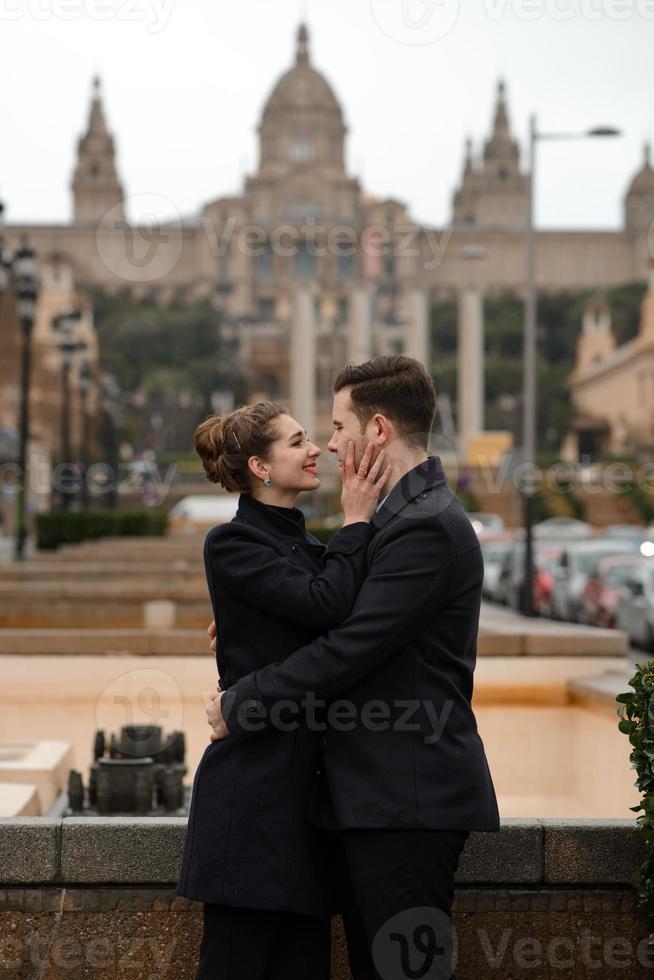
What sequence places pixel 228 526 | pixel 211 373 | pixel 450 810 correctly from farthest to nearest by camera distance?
1. pixel 211 373
2. pixel 228 526
3. pixel 450 810

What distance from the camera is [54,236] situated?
138 m

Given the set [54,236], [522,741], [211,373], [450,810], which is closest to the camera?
[450,810]

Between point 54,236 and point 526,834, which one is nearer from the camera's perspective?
point 526,834

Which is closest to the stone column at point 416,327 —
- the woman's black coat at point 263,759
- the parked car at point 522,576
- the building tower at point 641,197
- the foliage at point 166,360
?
the foliage at point 166,360

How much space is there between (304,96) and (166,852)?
157649 mm

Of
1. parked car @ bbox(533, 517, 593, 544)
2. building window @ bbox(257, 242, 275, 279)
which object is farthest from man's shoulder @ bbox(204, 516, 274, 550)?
building window @ bbox(257, 242, 275, 279)

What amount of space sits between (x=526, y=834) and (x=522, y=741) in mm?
4556

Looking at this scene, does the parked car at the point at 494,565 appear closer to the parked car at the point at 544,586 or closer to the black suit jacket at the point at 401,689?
the parked car at the point at 544,586

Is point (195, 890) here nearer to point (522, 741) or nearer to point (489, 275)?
point (522, 741)

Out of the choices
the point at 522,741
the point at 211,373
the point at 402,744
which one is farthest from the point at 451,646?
the point at 211,373

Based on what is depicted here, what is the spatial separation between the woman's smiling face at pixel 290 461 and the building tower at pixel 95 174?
146 meters

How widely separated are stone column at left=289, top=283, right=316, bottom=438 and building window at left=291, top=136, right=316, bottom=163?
57954 mm

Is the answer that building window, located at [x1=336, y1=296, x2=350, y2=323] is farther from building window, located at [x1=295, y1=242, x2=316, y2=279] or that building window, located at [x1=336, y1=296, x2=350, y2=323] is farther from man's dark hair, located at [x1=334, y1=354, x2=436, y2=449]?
man's dark hair, located at [x1=334, y1=354, x2=436, y2=449]

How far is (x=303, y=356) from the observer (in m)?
97.4
